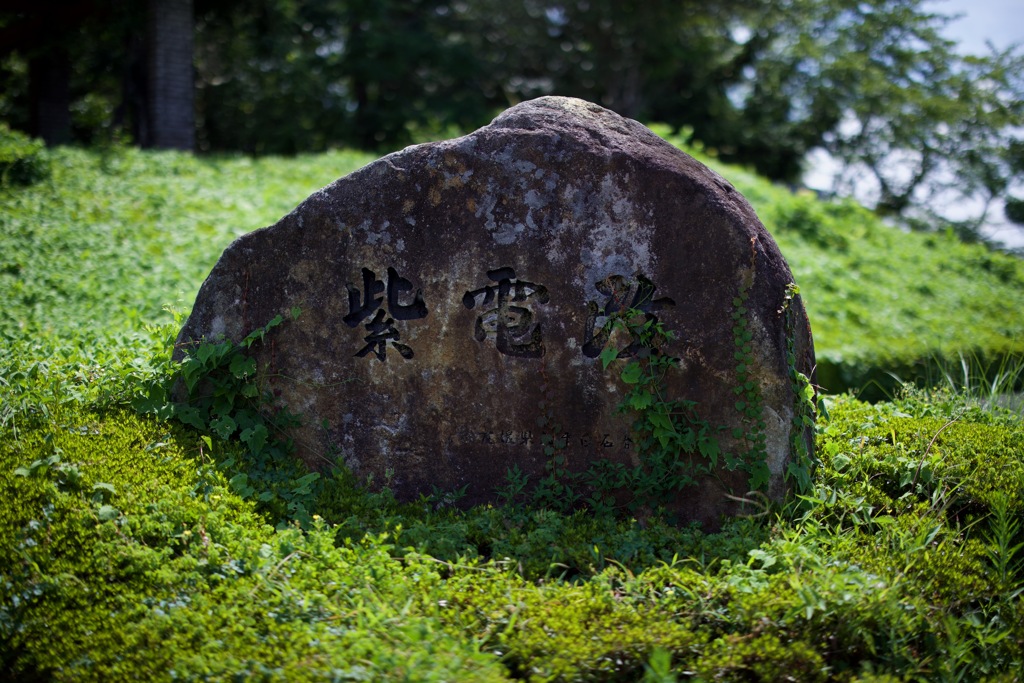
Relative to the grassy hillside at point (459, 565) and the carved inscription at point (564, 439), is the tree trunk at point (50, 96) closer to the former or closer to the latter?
the grassy hillside at point (459, 565)

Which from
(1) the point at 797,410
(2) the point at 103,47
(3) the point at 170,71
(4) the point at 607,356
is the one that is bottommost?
(1) the point at 797,410

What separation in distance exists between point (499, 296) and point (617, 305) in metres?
0.58

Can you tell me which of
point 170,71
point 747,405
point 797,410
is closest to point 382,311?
point 747,405

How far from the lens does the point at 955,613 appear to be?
3.30 meters

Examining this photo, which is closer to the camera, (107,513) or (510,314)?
(107,513)

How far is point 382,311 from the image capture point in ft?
13.6

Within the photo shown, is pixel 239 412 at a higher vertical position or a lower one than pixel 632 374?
lower

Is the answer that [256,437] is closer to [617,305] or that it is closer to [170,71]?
[617,305]

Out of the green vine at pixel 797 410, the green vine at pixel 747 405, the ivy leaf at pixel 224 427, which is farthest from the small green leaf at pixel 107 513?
the green vine at pixel 797 410

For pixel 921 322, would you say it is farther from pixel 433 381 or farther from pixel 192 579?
pixel 192 579

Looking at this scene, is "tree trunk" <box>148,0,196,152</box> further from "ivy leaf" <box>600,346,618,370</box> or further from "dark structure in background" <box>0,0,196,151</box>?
"ivy leaf" <box>600,346,618,370</box>

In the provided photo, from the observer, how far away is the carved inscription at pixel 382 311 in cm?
416

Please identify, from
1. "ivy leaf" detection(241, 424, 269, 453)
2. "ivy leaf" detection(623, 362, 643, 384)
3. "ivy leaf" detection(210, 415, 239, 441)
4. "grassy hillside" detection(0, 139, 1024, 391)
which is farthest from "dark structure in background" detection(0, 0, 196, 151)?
"ivy leaf" detection(623, 362, 643, 384)

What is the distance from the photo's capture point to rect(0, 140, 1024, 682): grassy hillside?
286 cm
